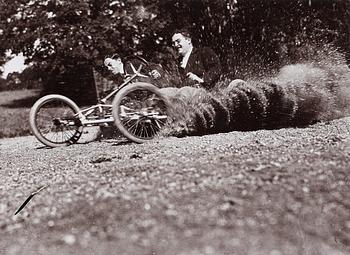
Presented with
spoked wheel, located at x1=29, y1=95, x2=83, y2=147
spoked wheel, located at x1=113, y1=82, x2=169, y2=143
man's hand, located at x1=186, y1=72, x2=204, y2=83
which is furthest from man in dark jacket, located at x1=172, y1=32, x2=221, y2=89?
spoked wheel, located at x1=29, y1=95, x2=83, y2=147

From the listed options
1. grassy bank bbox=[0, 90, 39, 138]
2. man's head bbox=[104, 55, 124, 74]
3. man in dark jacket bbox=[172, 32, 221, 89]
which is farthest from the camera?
grassy bank bbox=[0, 90, 39, 138]

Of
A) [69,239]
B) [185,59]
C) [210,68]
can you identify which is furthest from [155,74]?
[69,239]

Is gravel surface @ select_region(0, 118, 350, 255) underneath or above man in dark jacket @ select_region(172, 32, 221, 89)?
underneath

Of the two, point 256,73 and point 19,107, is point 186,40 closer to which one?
point 256,73

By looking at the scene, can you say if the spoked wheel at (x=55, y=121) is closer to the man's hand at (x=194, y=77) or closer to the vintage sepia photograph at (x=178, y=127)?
the vintage sepia photograph at (x=178, y=127)

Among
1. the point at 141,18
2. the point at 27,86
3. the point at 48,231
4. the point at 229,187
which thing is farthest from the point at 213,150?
the point at 27,86

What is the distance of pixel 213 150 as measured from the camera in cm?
277

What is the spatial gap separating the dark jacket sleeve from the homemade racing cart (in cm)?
48

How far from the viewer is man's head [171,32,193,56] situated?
3.24m

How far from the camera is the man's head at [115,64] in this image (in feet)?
10.3

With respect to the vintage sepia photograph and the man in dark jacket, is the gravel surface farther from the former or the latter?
the man in dark jacket

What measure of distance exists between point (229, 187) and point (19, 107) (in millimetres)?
3566

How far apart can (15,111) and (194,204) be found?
4.06m

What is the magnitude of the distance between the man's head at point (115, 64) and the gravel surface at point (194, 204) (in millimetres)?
780
